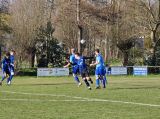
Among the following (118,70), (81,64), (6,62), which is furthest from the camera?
(118,70)

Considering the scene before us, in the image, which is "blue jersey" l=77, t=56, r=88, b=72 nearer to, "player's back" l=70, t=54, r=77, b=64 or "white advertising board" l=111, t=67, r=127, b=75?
"player's back" l=70, t=54, r=77, b=64

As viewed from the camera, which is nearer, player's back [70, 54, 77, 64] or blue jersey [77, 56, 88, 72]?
blue jersey [77, 56, 88, 72]

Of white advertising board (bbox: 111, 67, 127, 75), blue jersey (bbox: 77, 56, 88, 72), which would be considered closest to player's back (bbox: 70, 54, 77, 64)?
blue jersey (bbox: 77, 56, 88, 72)

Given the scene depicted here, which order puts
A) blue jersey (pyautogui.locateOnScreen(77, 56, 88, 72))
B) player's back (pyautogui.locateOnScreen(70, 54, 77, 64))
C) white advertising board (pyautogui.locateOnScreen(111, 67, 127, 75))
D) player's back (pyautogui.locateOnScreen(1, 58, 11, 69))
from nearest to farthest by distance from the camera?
blue jersey (pyautogui.locateOnScreen(77, 56, 88, 72)) < player's back (pyautogui.locateOnScreen(70, 54, 77, 64)) < player's back (pyautogui.locateOnScreen(1, 58, 11, 69)) < white advertising board (pyautogui.locateOnScreen(111, 67, 127, 75))

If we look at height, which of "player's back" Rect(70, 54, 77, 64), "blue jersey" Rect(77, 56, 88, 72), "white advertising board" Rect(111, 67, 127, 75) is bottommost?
"white advertising board" Rect(111, 67, 127, 75)

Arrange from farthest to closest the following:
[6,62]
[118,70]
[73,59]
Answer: [118,70]
[6,62]
[73,59]

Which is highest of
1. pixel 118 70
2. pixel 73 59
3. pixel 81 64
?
pixel 73 59

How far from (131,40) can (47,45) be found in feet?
36.6

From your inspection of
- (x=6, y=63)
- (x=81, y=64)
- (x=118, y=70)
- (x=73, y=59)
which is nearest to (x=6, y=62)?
(x=6, y=63)

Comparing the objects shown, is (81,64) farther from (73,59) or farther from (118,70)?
(118,70)

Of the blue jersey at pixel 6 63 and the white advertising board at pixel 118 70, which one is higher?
the blue jersey at pixel 6 63

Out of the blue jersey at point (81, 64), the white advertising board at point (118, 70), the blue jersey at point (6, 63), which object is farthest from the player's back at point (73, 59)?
the white advertising board at point (118, 70)

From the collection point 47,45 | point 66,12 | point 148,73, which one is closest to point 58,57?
point 47,45

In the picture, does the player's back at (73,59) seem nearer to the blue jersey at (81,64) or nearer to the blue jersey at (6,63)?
the blue jersey at (81,64)
